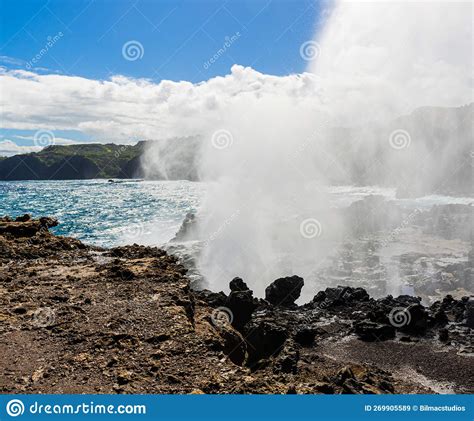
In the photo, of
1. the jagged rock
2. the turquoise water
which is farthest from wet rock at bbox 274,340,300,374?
the turquoise water

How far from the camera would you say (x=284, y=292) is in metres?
27.6

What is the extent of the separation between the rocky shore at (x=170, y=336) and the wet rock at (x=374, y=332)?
0.17ft

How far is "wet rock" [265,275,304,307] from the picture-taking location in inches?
1080

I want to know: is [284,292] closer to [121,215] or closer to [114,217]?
[114,217]

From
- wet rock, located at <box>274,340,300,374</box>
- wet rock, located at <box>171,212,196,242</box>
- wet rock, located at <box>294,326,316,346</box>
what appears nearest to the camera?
wet rock, located at <box>274,340,300,374</box>

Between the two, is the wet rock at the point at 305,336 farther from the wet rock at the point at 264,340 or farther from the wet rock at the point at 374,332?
the wet rock at the point at 264,340

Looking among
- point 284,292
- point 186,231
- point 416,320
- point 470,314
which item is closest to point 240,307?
point 284,292

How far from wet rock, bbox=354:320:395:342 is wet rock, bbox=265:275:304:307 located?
19.2 ft

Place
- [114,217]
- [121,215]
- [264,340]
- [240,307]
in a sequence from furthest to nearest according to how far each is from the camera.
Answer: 1. [121,215]
2. [114,217]
3. [240,307]
4. [264,340]

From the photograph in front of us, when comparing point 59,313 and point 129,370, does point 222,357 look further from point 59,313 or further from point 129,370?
point 59,313

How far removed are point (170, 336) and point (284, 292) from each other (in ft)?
59.3

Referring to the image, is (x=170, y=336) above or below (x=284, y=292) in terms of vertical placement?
below

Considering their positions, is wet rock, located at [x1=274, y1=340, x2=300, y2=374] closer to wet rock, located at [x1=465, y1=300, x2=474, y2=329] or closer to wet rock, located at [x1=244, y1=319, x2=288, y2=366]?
wet rock, located at [x1=244, y1=319, x2=288, y2=366]

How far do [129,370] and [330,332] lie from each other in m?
16.1
